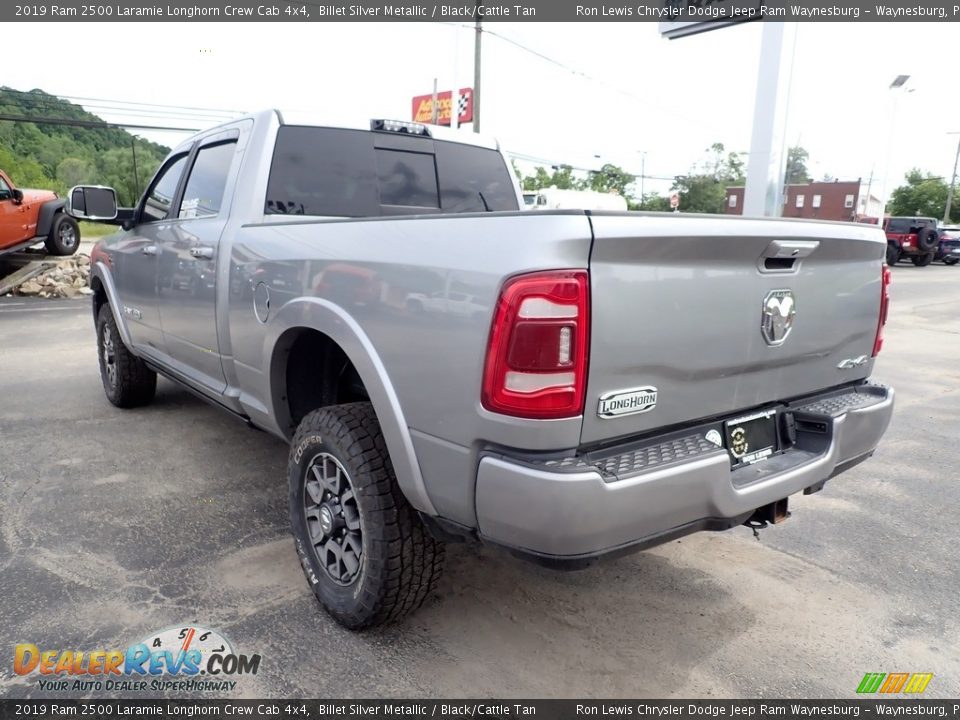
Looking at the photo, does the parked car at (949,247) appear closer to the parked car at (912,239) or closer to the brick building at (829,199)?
Result: the parked car at (912,239)

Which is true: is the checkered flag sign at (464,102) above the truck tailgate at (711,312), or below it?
above

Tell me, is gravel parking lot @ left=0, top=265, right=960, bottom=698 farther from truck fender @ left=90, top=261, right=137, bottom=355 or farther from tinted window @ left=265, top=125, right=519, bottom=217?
tinted window @ left=265, top=125, right=519, bottom=217

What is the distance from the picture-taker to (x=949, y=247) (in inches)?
1102

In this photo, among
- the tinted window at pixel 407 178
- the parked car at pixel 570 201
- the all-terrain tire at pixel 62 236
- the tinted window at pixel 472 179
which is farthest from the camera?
the all-terrain tire at pixel 62 236

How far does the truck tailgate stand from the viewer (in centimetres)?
188

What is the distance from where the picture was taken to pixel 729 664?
7.90 ft

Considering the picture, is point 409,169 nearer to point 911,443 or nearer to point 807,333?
point 807,333

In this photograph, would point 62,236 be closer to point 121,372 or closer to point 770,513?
point 121,372

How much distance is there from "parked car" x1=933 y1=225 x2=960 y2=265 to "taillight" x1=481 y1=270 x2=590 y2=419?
3223 cm

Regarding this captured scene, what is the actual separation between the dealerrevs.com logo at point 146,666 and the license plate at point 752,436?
178 centimetres

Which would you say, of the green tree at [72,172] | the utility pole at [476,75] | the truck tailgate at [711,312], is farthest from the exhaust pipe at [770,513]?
the green tree at [72,172]

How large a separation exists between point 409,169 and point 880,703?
3.19m

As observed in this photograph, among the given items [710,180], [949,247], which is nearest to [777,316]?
[949,247]

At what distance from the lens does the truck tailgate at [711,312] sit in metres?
1.88
